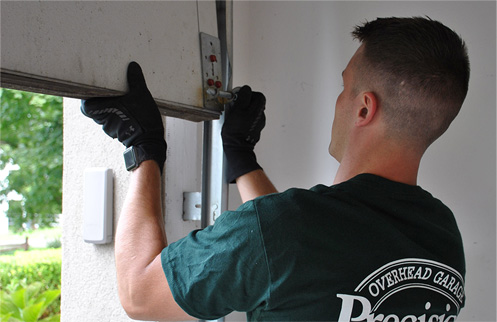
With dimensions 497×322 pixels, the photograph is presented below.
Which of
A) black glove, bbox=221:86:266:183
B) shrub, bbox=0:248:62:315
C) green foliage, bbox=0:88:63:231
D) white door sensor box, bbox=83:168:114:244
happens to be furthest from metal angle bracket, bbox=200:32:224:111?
shrub, bbox=0:248:62:315

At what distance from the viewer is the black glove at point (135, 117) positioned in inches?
44.2

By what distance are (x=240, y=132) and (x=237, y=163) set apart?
0.30 feet

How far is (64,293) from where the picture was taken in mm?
1596

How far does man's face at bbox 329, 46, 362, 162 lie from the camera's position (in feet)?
3.81

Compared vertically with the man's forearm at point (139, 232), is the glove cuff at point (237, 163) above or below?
above

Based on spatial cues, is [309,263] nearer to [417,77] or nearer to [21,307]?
[417,77]

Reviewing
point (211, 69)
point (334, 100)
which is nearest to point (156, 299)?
point (211, 69)

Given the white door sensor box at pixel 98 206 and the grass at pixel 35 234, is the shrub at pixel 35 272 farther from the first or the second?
the white door sensor box at pixel 98 206

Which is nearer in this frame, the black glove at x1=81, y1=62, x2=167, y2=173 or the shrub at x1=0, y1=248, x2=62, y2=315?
the black glove at x1=81, y1=62, x2=167, y2=173

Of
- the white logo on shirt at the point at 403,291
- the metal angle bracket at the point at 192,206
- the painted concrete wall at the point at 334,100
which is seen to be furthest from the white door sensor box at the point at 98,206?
the white logo on shirt at the point at 403,291

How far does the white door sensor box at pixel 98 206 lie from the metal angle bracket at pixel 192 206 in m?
0.22

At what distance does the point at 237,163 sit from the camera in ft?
4.78

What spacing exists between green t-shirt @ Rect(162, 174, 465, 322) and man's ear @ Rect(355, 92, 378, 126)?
19cm

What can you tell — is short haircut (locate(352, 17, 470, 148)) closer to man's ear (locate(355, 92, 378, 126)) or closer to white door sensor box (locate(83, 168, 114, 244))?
man's ear (locate(355, 92, 378, 126))
